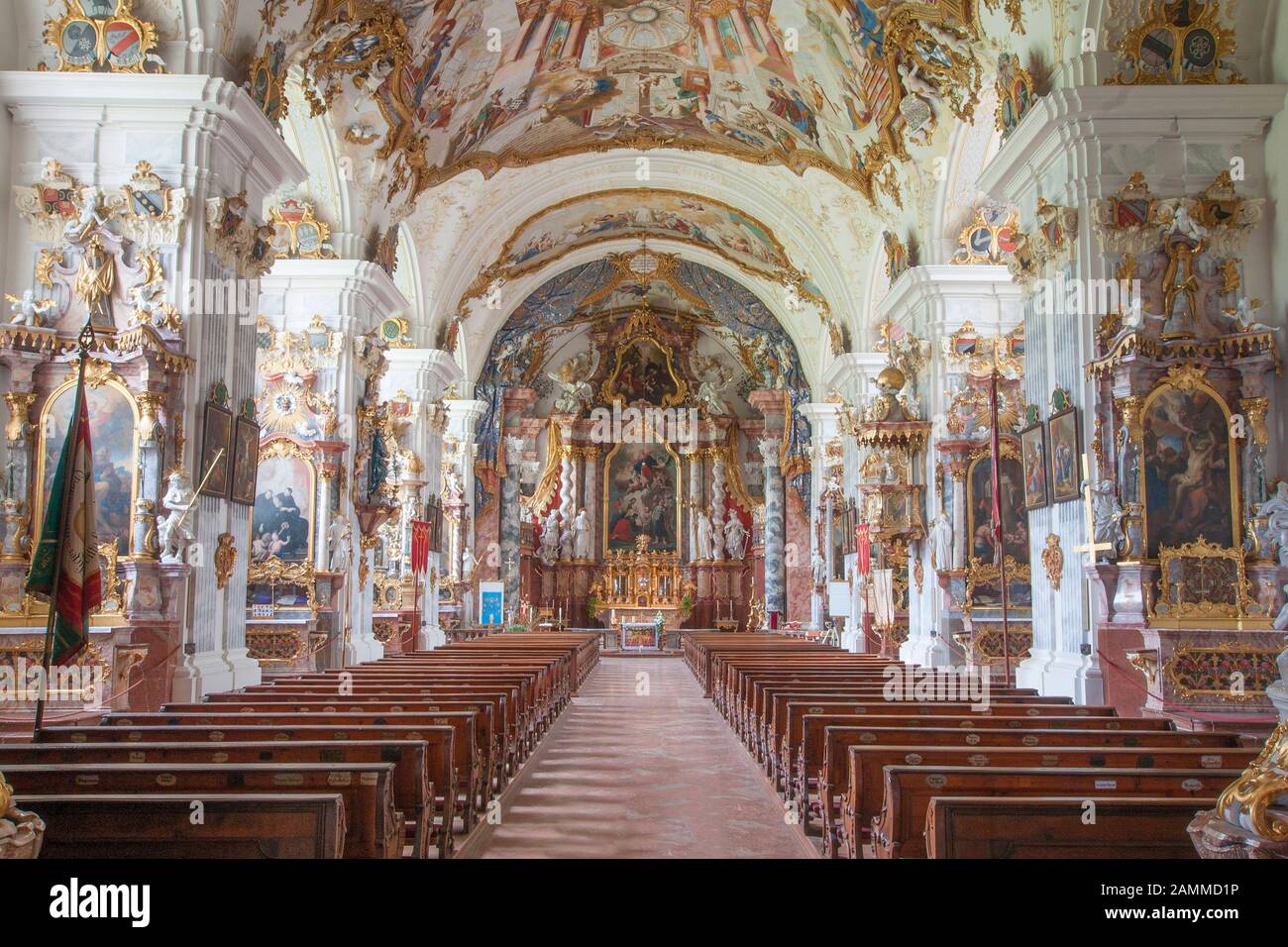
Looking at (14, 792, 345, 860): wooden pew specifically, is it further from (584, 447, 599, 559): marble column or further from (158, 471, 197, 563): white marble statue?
(584, 447, 599, 559): marble column

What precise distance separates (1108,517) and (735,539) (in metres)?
21.7

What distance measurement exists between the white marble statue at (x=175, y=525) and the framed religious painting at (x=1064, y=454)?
7446 mm

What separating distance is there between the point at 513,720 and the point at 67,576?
4000 millimetres

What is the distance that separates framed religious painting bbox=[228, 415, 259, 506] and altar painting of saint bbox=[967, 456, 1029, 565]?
28.9ft

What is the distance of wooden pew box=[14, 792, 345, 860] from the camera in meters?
3.98

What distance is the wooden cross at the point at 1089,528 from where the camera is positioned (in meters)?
8.96

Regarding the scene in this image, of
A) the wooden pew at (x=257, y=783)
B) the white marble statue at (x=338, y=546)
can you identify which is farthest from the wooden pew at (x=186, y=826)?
the white marble statue at (x=338, y=546)

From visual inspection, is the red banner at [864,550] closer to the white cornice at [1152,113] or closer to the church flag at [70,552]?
the white cornice at [1152,113]

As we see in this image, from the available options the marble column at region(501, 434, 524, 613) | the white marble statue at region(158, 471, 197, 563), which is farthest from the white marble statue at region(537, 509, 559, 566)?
the white marble statue at region(158, 471, 197, 563)

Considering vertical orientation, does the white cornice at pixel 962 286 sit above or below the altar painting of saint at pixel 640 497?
above

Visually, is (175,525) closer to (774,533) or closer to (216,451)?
(216,451)

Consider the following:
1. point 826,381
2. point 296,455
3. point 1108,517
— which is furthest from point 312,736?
point 826,381
